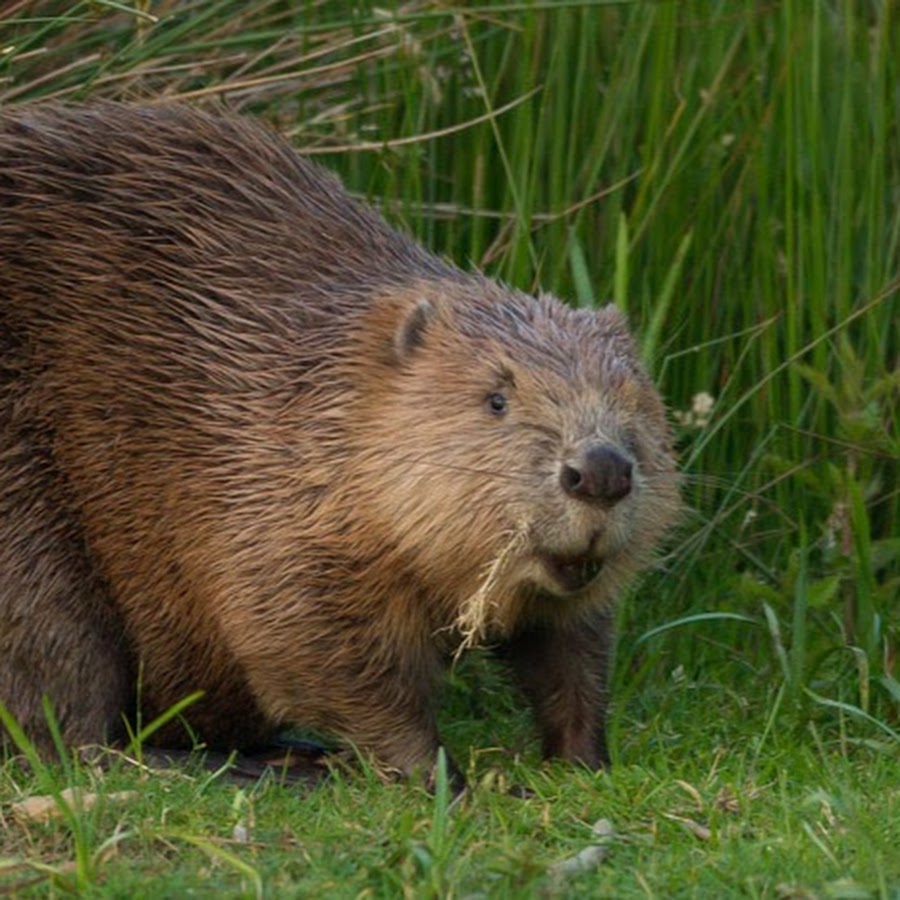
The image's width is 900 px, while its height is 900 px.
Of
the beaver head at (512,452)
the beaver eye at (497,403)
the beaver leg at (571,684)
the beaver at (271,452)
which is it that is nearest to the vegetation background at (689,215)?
the beaver leg at (571,684)

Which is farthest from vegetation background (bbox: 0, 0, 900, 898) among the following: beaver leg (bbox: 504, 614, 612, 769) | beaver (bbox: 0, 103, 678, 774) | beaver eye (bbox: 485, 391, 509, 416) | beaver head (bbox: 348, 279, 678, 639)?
beaver eye (bbox: 485, 391, 509, 416)

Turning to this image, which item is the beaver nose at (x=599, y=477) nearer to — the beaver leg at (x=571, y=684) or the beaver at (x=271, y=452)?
the beaver at (x=271, y=452)

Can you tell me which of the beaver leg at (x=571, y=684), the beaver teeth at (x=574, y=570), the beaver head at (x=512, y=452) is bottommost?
the beaver leg at (x=571, y=684)

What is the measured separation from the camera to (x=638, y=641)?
162 inches

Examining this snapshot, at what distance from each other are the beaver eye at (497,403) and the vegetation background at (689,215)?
0.62m

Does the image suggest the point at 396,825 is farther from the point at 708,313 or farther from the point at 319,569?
the point at 708,313

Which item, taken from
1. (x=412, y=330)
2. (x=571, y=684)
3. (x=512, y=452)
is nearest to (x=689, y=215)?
(x=412, y=330)

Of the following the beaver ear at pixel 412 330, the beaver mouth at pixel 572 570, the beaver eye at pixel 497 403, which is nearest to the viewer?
the beaver mouth at pixel 572 570

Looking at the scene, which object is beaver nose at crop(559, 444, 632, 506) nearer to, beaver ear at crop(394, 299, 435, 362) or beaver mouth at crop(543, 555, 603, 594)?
beaver mouth at crop(543, 555, 603, 594)

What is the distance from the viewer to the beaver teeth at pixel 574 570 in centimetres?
341

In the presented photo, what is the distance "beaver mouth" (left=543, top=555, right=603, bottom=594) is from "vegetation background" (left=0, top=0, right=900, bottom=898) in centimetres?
45

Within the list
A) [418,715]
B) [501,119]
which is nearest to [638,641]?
[418,715]

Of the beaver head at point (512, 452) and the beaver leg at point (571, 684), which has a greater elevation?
the beaver head at point (512, 452)

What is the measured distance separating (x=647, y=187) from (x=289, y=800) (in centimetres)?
170
